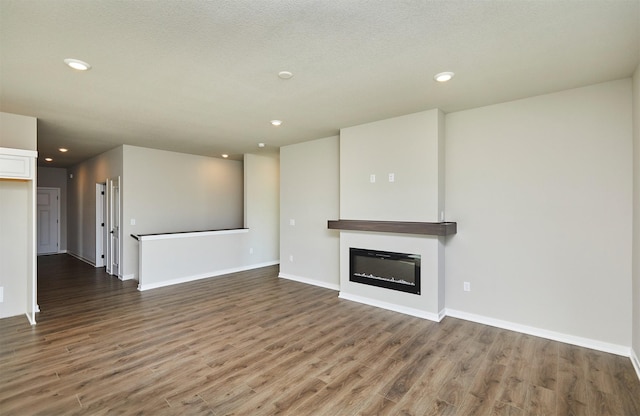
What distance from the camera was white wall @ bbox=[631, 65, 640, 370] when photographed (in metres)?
2.63

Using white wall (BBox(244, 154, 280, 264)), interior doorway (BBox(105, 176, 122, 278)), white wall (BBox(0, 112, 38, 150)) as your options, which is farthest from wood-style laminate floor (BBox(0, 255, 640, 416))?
white wall (BBox(244, 154, 280, 264))

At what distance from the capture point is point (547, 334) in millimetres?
3277

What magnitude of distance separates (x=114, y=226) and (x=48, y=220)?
4479 mm

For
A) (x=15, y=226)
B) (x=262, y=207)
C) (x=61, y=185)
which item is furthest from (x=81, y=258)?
(x=262, y=207)

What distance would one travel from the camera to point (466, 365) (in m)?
2.72

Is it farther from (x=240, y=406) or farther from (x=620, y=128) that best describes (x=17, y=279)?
(x=620, y=128)

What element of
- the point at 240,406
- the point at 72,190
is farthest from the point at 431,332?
the point at 72,190

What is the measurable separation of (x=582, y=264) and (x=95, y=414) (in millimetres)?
4485

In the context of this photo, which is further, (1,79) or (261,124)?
(261,124)

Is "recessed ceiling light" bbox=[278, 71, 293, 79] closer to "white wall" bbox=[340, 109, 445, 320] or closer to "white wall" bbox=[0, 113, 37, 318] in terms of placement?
"white wall" bbox=[340, 109, 445, 320]

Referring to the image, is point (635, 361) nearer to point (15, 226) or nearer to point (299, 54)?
point (299, 54)

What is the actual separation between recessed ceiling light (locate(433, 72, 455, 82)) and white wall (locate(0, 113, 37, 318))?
501 cm

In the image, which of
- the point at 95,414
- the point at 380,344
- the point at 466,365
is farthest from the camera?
the point at 380,344

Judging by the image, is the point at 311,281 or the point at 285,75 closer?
the point at 285,75
